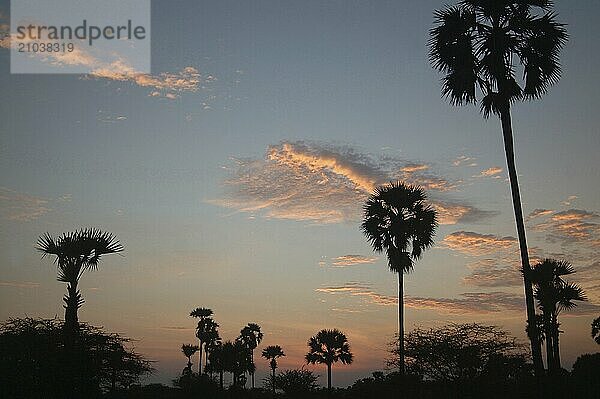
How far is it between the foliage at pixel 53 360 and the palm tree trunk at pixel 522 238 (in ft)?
62.6

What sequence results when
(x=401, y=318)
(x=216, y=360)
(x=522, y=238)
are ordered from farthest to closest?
(x=216, y=360), (x=401, y=318), (x=522, y=238)

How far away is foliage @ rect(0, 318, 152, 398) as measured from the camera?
26.3m

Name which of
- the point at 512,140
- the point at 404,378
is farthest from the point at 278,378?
the point at 512,140

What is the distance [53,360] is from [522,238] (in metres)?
19.8

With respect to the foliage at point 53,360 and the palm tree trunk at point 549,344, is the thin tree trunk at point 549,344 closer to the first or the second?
the palm tree trunk at point 549,344

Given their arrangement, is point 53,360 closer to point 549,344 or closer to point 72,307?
point 72,307

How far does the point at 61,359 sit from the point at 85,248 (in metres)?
5.60

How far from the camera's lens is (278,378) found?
5788 centimetres

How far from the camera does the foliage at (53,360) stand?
26.3 m

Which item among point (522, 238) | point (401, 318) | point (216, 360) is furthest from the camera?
point (216, 360)

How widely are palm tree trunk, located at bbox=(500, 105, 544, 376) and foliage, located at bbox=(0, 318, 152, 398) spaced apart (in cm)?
1909

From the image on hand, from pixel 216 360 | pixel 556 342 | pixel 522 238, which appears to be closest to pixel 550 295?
pixel 556 342

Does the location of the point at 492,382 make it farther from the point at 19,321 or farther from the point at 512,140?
the point at 19,321

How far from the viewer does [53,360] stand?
89.9 feet
